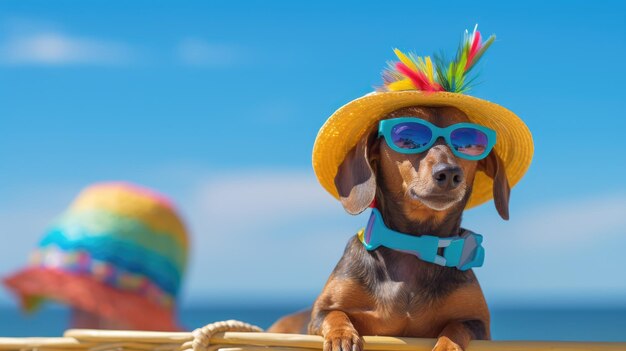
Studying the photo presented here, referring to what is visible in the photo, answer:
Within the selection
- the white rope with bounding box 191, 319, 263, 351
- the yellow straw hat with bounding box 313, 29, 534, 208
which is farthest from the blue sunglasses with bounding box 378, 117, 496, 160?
the white rope with bounding box 191, 319, 263, 351

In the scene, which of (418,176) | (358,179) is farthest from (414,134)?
(358,179)

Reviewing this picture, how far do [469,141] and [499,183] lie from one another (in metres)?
0.27

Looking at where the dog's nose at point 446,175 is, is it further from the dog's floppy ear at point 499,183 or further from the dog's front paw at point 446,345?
the dog's front paw at point 446,345

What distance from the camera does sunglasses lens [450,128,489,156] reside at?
10.2 ft

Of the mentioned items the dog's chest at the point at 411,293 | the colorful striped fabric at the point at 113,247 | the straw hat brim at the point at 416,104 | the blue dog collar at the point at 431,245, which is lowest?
the dog's chest at the point at 411,293

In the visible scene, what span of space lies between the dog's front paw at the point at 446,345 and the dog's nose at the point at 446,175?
1.99 ft

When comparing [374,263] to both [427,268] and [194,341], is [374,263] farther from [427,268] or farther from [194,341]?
[194,341]

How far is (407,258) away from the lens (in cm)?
318

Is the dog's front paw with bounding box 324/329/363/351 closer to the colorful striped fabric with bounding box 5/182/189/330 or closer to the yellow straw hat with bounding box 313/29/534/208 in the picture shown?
the yellow straw hat with bounding box 313/29/534/208

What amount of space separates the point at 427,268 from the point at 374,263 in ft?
0.64

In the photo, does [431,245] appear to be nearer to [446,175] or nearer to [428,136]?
[446,175]

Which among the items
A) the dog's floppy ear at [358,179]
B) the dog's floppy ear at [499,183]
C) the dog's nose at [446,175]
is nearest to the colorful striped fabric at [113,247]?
the dog's floppy ear at [358,179]

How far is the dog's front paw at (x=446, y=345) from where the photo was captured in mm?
2623

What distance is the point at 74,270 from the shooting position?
7.13m
